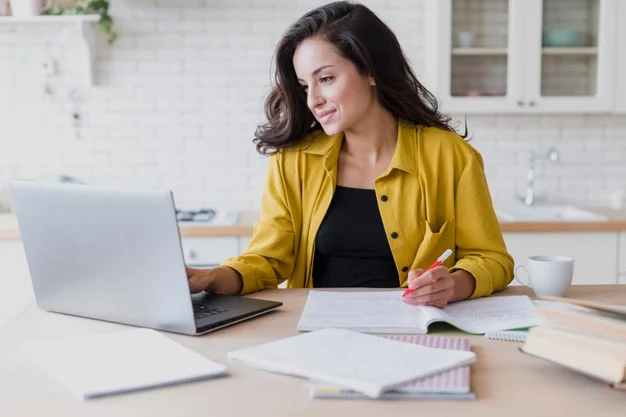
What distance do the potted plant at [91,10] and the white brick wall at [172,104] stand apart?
0.21 feet

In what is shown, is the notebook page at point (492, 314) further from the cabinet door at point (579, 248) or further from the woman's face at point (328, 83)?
the cabinet door at point (579, 248)

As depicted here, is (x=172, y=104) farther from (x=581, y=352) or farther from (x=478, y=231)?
(x=581, y=352)

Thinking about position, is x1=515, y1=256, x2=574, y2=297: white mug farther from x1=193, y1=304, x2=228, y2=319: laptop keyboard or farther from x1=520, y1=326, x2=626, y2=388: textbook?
x1=193, y1=304, x2=228, y2=319: laptop keyboard

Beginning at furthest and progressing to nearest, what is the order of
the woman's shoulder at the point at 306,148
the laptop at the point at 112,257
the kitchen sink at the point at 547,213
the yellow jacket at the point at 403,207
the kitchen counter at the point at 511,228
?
the kitchen sink at the point at 547,213 < the kitchen counter at the point at 511,228 < the woman's shoulder at the point at 306,148 < the yellow jacket at the point at 403,207 < the laptop at the point at 112,257

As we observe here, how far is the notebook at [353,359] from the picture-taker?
3.90 feet

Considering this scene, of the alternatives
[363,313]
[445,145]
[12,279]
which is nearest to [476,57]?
[445,145]

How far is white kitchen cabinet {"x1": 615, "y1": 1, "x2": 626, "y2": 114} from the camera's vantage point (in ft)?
11.9

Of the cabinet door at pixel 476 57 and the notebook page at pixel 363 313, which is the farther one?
the cabinet door at pixel 476 57

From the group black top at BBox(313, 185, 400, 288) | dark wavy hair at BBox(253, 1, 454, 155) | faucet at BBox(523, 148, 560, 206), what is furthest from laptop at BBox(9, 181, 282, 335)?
faucet at BBox(523, 148, 560, 206)

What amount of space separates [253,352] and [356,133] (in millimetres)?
1052

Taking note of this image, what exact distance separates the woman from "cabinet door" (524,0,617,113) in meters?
1.54

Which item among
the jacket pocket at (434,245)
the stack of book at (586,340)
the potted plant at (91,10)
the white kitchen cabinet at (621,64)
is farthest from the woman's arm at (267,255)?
the white kitchen cabinet at (621,64)

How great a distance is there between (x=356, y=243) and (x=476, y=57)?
1822mm

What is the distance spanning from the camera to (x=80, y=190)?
59.1 inches
